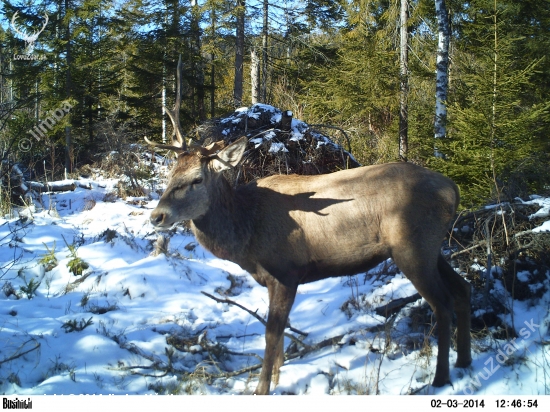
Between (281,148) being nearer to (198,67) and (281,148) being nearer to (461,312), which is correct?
(461,312)

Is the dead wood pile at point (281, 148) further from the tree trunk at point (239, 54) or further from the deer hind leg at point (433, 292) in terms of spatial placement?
the tree trunk at point (239, 54)

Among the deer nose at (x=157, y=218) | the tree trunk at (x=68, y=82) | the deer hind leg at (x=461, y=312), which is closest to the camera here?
the deer nose at (x=157, y=218)

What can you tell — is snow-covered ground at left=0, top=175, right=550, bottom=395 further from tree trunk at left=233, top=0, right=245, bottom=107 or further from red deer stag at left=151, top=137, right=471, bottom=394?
tree trunk at left=233, top=0, right=245, bottom=107

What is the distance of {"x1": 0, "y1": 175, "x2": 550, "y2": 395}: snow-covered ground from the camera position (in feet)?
12.8

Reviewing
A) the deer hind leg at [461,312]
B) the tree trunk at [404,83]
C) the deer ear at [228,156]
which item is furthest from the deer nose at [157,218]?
the tree trunk at [404,83]

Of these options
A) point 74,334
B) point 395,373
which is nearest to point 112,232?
point 74,334

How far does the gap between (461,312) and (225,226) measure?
2.53 metres

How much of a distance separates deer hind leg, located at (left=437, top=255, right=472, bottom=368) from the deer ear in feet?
8.05

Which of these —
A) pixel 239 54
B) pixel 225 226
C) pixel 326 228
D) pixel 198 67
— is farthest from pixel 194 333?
pixel 198 67

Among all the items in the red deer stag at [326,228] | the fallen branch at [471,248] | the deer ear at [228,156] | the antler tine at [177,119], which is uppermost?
the antler tine at [177,119]

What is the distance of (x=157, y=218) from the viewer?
12.6 feet

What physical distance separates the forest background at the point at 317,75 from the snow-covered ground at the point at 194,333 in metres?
2.23

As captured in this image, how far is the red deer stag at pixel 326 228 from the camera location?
13.1 ft

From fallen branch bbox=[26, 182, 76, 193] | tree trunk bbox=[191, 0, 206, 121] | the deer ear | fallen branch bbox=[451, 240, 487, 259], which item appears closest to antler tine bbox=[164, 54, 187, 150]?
the deer ear
